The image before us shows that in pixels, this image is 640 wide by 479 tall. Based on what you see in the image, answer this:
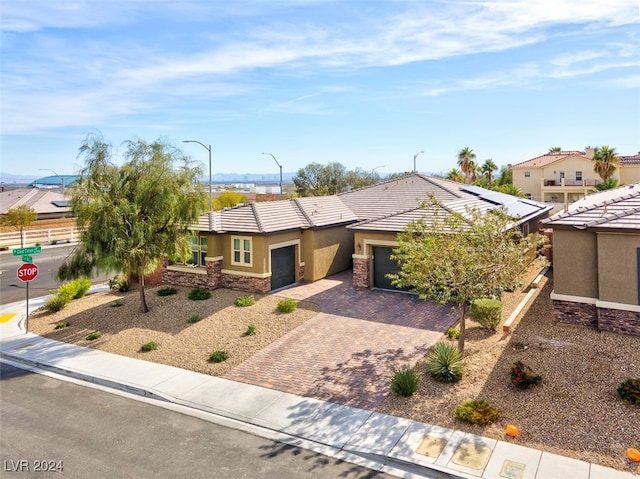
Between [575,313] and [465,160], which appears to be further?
[465,160]

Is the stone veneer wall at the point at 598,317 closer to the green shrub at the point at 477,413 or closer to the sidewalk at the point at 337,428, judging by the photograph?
the green shrub at the point at 477,413

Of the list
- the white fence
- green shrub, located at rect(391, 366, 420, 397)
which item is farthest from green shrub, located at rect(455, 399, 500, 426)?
the white fence

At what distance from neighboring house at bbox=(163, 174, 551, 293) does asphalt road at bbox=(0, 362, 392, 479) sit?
1016 cm

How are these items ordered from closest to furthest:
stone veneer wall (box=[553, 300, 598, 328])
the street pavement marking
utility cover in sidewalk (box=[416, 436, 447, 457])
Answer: utility cover in sidewalk (box=[416, 436, 447, 457])
stone veneer wall (box=[553, 300, 598, 328])
the street pavement marking

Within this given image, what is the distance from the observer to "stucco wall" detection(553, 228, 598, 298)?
14.3m

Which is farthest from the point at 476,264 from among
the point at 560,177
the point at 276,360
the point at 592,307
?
the point at 560,177

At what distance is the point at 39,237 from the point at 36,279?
19052 millimetres

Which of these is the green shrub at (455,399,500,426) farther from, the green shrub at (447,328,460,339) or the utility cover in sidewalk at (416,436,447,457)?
the green shrub at (447,328,460,339)

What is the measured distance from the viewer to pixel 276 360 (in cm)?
1391

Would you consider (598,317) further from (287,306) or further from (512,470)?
(287,306)

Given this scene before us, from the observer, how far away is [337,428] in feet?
33.1

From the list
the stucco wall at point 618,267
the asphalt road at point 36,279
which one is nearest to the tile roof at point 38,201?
the asphalt road at point 36,279

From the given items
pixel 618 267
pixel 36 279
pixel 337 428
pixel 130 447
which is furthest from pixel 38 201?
pixel 618 267

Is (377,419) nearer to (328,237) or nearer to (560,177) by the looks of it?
(328,237)
